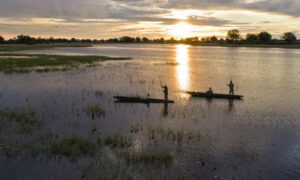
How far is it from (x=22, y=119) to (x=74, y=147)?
7320 millimetres

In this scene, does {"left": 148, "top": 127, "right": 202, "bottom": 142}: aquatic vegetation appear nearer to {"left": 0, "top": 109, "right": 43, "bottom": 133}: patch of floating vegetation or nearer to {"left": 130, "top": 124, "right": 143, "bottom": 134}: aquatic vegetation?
{"left": 130, "top": 124, "right": 143, "bottom": 134}: aquatic vegetation

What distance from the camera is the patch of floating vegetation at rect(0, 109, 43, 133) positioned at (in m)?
17.4

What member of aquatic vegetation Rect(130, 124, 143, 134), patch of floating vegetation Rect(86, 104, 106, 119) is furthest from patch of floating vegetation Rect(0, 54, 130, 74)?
aquatic vegetation Rect(130, 124, 143, 134)

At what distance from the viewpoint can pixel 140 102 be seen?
87.1ft

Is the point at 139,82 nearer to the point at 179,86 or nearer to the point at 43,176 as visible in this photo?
the point at 179,86

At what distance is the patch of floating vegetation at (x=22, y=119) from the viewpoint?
1736 centimetres

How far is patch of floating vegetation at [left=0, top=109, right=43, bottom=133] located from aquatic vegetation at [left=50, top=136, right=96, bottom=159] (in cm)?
394

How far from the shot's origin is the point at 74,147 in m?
14.3

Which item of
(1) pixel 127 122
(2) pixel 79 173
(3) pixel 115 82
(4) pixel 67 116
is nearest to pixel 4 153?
(2) pixel 79 173

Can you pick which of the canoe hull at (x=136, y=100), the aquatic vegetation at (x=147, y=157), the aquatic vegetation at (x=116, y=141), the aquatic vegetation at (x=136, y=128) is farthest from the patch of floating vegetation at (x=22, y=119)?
the canoe hull at (x=136, y=100)

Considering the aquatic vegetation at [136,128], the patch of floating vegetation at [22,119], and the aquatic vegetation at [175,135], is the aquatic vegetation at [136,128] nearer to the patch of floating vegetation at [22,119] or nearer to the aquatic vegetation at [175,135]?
the aquatic vegetation at [175,135]

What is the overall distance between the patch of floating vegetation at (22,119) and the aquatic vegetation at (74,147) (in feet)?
12.9

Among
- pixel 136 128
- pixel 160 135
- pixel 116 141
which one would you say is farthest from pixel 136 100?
pixel 116 141

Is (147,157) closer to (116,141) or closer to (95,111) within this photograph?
(116,141)
